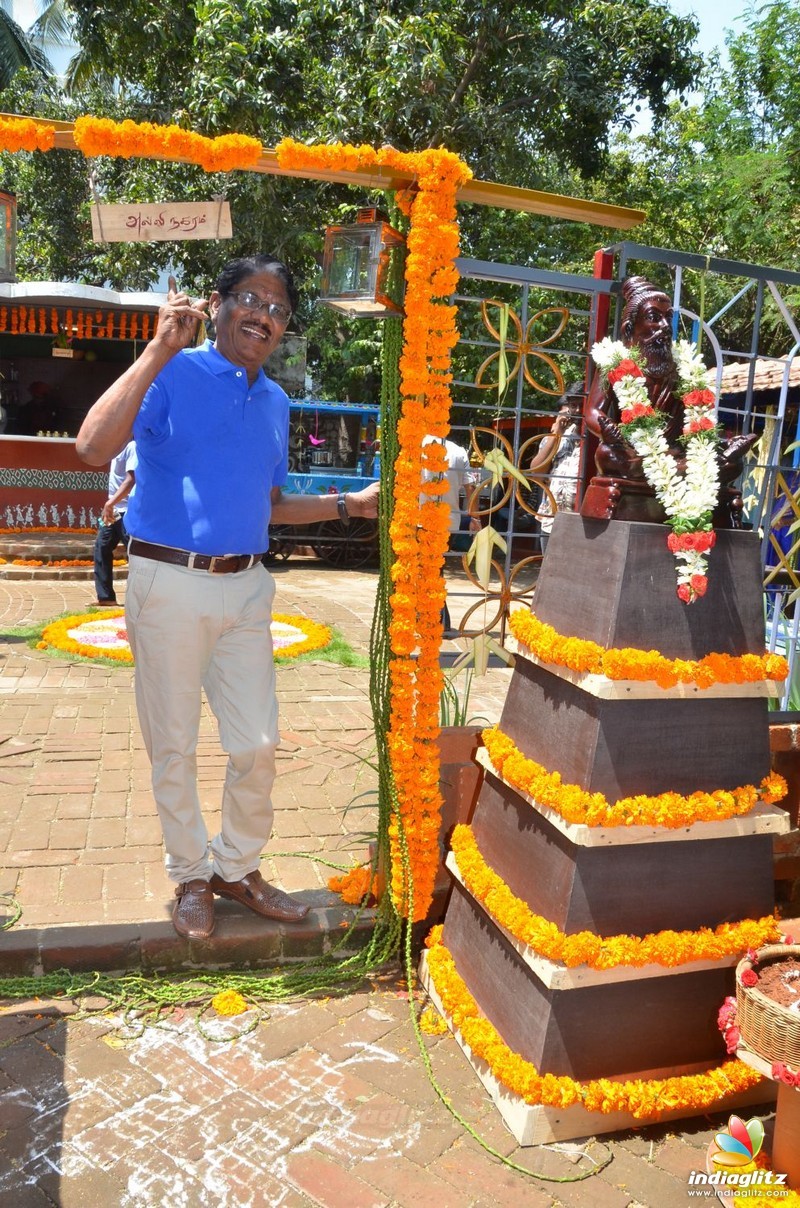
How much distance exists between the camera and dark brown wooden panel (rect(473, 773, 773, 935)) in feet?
8.30

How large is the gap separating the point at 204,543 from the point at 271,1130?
1.72 meters

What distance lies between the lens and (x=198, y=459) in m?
2.96

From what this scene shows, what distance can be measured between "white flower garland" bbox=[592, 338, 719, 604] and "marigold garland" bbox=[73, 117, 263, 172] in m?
1.26

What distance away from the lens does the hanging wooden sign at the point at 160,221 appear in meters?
2.77

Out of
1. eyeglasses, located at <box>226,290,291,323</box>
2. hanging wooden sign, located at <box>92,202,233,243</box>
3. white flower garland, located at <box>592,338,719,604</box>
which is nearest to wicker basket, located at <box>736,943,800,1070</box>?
white flower garland, located at <box>592,338,719,604</box>

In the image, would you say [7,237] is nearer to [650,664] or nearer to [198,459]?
[198,459]

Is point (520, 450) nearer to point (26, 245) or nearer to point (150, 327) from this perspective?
point (150, 327)

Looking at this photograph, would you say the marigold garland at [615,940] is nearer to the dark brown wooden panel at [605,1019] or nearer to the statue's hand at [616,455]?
the dark brown wooden panel at [605,1019]

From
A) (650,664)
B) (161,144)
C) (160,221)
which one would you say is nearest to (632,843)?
(650,664)

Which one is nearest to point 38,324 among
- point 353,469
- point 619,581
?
point 353,469

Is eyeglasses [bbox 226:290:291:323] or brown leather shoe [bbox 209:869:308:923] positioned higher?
eyeglasses [bbox 226:290:291:323]

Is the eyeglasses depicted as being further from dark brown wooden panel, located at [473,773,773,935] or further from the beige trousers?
dark brown wooden panel, located at [473,773,773,935]

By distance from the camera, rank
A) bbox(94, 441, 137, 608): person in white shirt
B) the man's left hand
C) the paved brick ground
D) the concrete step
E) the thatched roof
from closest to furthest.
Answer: the paved brick ground < the concrete step < the man's left hand < bbox(94, 441, 137, 608): person in white shirt < the thatched roof

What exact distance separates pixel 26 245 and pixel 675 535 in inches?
759
